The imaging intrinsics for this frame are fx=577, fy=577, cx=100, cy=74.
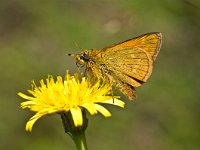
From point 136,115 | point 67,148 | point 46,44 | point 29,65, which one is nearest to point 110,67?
point 67,148

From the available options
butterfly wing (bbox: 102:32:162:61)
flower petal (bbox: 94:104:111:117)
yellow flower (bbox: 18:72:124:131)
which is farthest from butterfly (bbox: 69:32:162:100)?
flower petal (bbox: 94:104:111:117)

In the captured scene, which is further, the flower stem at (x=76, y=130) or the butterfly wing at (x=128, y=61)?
the butterfly wing at (x=128, y=61)

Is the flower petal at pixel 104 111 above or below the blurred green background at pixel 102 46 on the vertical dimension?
below

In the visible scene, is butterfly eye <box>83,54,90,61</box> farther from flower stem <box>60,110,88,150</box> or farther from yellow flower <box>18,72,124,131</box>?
flower stem <box>60,110,88,150</box>

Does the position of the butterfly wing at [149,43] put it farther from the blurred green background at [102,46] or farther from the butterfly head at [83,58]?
the blurred green background at [102,46]

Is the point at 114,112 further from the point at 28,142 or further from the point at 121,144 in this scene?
the point at 28,142

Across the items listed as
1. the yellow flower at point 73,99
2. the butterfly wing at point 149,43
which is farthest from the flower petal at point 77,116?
the butterfly wing at point 149,43
